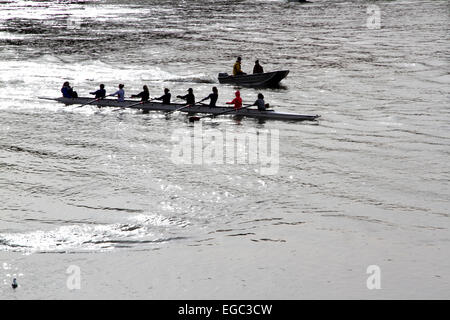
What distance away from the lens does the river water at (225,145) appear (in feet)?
60.5

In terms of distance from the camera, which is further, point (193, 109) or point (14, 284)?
point (193, 109)

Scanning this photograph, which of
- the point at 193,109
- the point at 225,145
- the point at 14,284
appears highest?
the point at 193,109

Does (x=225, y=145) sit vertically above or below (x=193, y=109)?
below

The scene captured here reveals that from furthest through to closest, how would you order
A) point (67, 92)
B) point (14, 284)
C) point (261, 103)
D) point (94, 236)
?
1. point (67, 92)
2. point (261, 103)
3. point (94, 236)
4. point (14, 284)

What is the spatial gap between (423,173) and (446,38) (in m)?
38.3

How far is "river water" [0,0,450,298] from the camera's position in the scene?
18.4 metres

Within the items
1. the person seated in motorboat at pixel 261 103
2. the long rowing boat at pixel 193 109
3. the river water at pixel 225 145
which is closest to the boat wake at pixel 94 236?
the river water at pixel 225 145

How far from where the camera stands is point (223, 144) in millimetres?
27438

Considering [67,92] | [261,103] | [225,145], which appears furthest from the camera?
[67,92]

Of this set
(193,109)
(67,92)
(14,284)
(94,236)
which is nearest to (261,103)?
(193,109)

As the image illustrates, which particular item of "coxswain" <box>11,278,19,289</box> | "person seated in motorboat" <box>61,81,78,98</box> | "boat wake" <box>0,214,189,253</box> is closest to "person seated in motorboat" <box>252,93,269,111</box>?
"person seated in motorboat" <box>61,81,78,98</box>

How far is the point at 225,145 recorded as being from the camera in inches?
1074

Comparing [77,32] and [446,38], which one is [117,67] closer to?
[77,32]

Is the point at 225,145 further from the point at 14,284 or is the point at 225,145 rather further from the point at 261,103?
the point at 14,284
